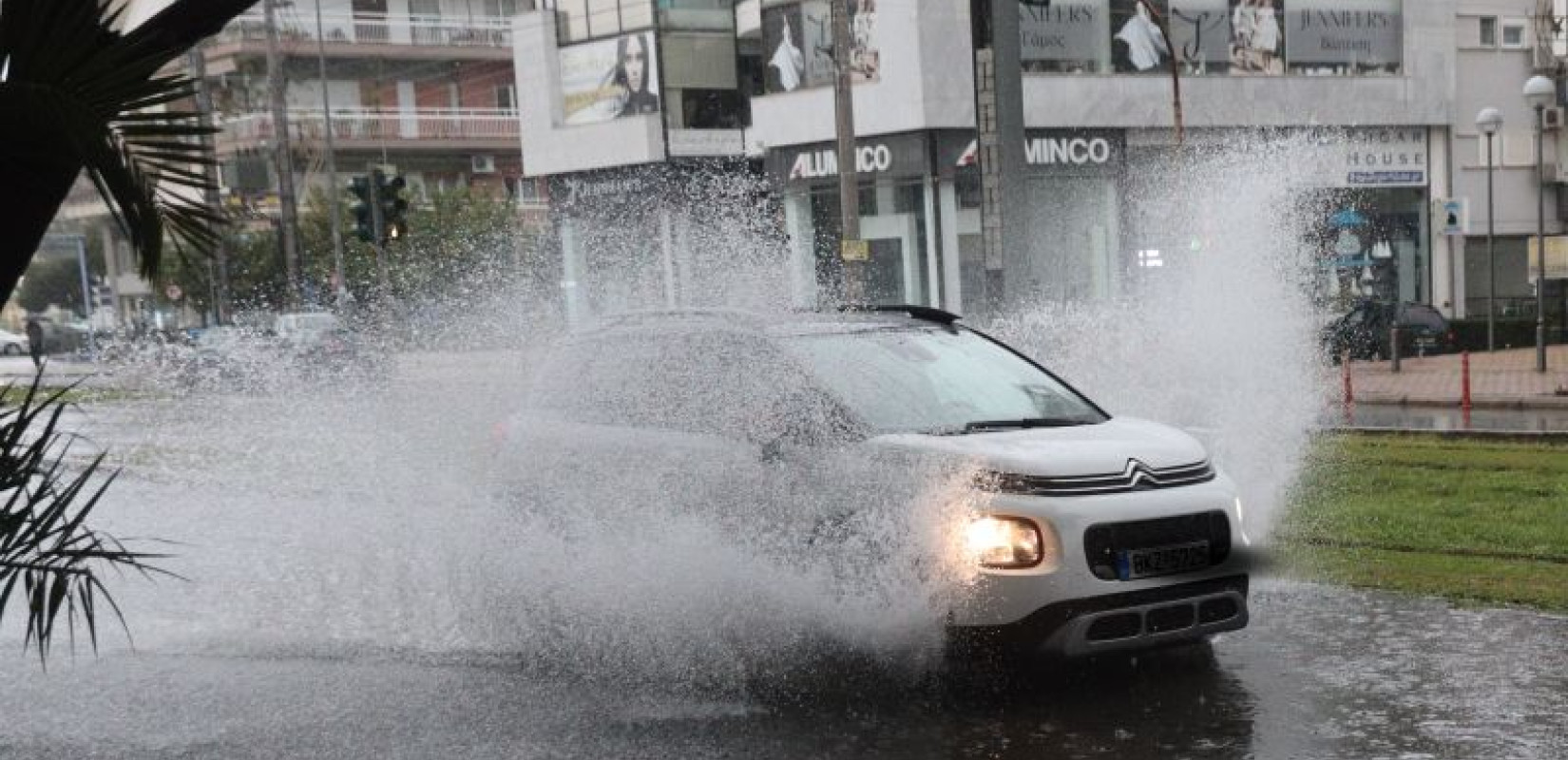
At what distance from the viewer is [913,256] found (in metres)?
38.8

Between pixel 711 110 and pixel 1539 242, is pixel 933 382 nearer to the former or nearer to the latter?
pixel 1539 242

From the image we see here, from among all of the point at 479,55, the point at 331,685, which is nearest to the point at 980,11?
the point at 331,685

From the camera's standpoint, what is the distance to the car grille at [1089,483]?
617cm

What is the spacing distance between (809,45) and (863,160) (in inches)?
120

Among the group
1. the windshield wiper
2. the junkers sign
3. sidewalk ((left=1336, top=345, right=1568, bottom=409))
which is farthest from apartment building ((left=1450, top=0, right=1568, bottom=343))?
the windshield wiper

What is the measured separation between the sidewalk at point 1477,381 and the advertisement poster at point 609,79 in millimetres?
20574

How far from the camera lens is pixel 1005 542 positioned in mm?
6129

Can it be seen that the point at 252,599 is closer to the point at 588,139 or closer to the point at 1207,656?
the point at 1207,656

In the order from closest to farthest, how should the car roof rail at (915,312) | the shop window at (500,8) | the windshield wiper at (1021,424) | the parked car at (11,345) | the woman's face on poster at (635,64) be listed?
the windshield wiper at (1021,424)
the car roof rail at (915,312)
the woman's face on poster at (635,64)
the parked car at (11,345)
the shop window at (500,8)

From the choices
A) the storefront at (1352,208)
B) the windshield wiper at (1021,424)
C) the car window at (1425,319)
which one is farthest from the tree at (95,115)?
the storefront at (1352,208)

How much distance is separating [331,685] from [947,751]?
303 cm

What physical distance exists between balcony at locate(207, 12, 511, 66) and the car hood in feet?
162

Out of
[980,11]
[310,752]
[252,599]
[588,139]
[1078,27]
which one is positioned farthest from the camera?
[588,139]

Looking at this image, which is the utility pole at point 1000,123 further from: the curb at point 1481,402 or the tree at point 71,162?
the tree at point 71,162
